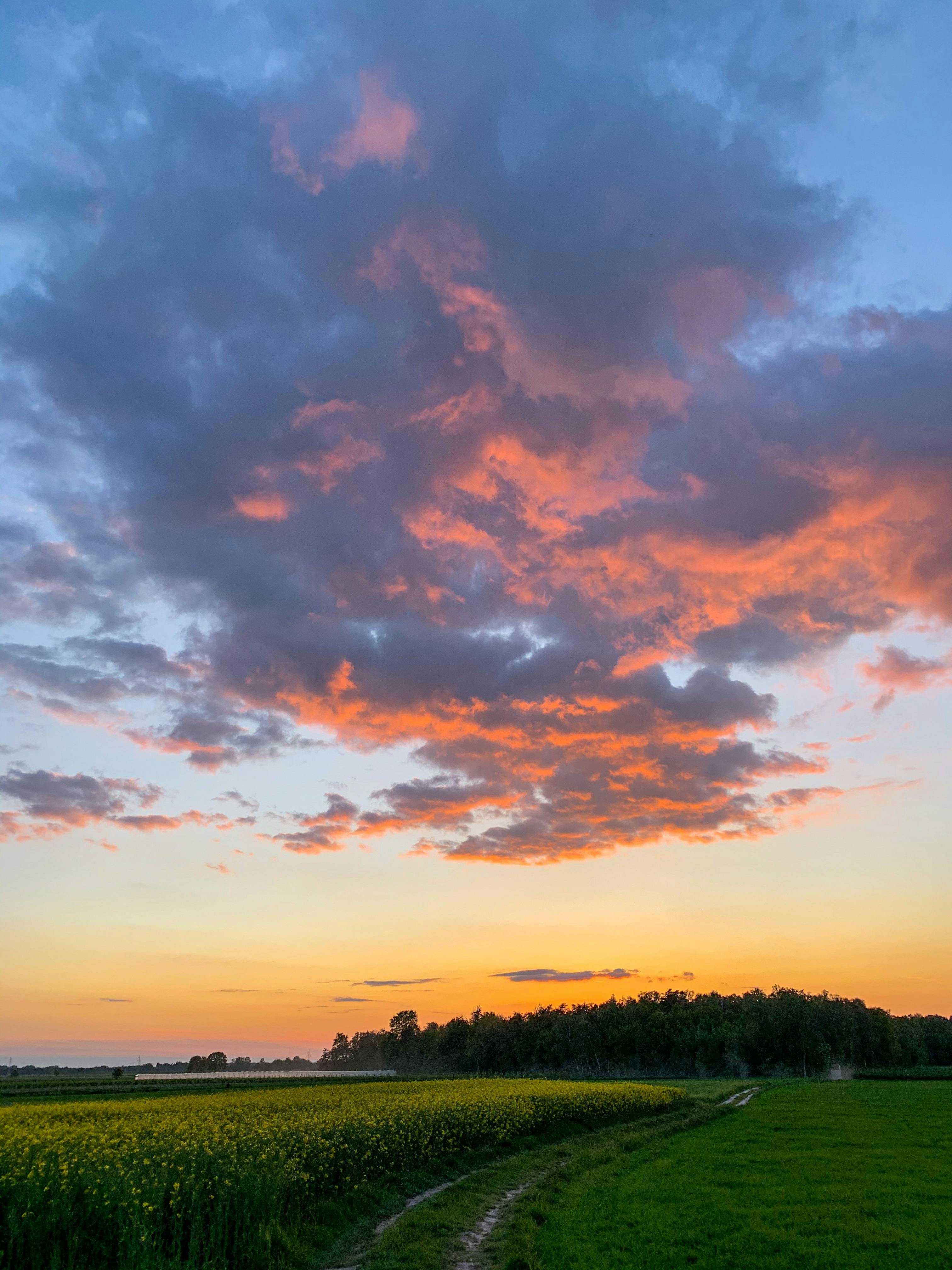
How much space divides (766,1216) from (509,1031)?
184 metres

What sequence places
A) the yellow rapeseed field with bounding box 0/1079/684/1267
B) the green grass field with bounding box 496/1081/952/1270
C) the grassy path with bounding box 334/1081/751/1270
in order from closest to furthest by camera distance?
the yellow rapeseed field with bounding box 0/1079/684/1267
the green grass field with bounding box 496/1081/952/1270
the grassy path with bounding box 334/1081/751/1270

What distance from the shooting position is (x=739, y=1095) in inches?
3049

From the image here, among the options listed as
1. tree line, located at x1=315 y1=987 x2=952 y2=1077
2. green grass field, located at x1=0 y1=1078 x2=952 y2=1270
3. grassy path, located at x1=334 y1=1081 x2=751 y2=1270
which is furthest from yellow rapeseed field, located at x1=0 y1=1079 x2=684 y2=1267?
tree line, located at x1=315 y1=987 x2=952 y2=1077

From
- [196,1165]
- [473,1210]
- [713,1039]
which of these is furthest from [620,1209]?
[713,1039]

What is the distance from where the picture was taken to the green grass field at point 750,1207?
14953 mm

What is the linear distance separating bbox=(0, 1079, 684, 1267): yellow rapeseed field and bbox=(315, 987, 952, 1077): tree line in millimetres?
130243

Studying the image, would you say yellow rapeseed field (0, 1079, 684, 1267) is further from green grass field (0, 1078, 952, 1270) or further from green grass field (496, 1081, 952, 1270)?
green grass field (496, 1081, 952, 1270)

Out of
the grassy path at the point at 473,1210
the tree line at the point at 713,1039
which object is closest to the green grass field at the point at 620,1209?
the grassy path at the point at 473,1210

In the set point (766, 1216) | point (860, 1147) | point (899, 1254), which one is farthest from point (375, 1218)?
point (860, 1147)

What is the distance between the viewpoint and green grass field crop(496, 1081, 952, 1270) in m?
15.0

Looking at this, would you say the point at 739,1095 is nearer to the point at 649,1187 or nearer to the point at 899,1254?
the point at 649,1187

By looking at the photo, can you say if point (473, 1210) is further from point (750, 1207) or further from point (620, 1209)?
point (750, 1207)

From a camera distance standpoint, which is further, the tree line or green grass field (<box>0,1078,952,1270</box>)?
the tree line

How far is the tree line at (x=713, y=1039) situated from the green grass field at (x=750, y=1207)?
399ft
